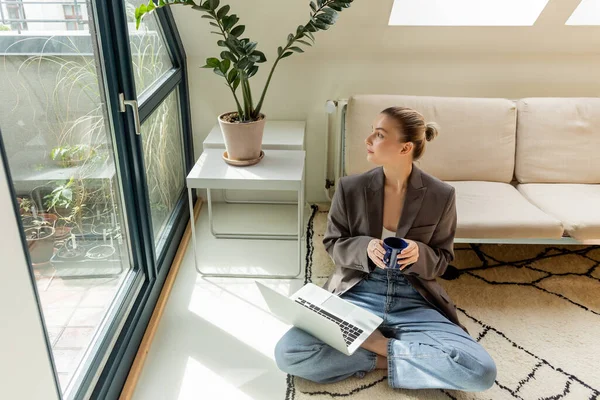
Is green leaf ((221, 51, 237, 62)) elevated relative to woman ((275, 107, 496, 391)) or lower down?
elevated

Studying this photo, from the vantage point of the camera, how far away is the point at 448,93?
8.88 ft

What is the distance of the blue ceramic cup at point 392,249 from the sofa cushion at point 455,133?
866 mm

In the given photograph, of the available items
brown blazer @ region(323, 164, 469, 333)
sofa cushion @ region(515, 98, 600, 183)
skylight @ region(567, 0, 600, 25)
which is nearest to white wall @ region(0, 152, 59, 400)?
brown blazer @ region(323, 164, 469, 333)

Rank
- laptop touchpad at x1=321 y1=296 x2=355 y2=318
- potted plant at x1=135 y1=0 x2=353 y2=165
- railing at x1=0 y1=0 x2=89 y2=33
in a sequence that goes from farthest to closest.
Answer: potted plant at x1=135 y1=0 x2=353 y2=165 < laptop touchpad at x1=321 y1=296 x2=355 y2=318 < railing at x1=0 y1=0 x2=89 y2=33

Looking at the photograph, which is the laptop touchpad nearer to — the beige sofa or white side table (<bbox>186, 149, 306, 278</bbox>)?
white side table (<bbox>186, 149, 306, 278</bbox>)

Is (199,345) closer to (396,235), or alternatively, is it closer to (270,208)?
(396,235)

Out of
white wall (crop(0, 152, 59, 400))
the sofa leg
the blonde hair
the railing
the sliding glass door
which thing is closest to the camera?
white wall (crop(0, 152, 59, 400))

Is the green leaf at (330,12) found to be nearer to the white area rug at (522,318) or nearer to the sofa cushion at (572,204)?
the white area rug at (522,318)

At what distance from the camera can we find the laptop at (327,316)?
162cm

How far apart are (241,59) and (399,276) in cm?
99

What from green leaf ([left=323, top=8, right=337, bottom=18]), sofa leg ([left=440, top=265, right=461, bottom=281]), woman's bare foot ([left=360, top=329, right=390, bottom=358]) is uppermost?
green leaf ([left=323, top=8, right=337, bottom=18])

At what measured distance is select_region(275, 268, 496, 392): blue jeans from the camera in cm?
167

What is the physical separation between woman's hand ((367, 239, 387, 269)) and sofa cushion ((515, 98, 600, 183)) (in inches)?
46.4

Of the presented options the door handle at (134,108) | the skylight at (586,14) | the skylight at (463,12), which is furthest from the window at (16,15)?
the skylight at (586,14)
